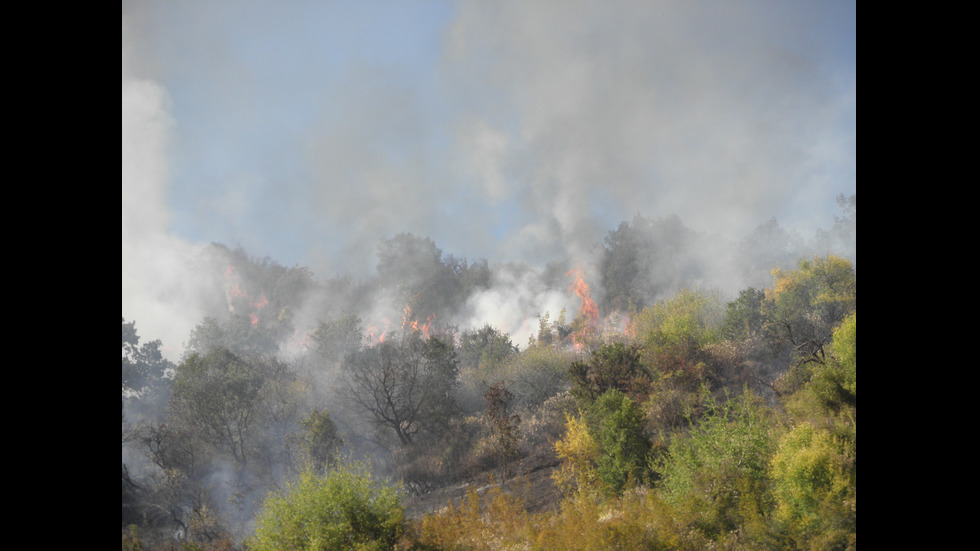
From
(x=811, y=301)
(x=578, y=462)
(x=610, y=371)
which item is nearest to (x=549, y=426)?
(x=610, y=371)

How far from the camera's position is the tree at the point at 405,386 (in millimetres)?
29484

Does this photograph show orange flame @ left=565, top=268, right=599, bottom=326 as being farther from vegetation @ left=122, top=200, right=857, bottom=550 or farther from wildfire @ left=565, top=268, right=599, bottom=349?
vegetation @ left=122, top=200, right=857, bottom=550

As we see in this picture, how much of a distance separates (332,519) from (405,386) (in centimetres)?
1805

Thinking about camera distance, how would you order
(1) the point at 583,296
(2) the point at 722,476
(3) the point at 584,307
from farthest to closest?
(1) the point at 583,296, (3) the point at 584,307, (2) the point at 722,476

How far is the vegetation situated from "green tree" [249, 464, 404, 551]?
0.06m

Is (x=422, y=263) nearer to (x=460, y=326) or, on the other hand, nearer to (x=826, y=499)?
(x=460, y=326)

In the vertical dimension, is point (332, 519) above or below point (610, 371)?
below

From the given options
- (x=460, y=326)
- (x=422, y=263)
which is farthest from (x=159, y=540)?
(x=422, y=263)

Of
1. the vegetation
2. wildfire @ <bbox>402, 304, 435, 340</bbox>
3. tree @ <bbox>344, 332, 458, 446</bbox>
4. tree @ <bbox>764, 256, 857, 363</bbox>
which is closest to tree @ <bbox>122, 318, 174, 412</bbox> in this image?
the vegetation

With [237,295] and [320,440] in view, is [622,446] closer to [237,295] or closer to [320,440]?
[320,440]

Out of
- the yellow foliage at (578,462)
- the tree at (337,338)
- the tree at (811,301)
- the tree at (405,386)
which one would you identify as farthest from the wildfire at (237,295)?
the tree at (811,301)

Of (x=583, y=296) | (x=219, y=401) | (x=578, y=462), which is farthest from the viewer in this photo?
(x=583, y=296)

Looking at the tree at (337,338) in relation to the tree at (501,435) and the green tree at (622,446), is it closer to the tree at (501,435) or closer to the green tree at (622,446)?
the tree at (501,435)

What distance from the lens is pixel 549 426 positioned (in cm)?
2731
